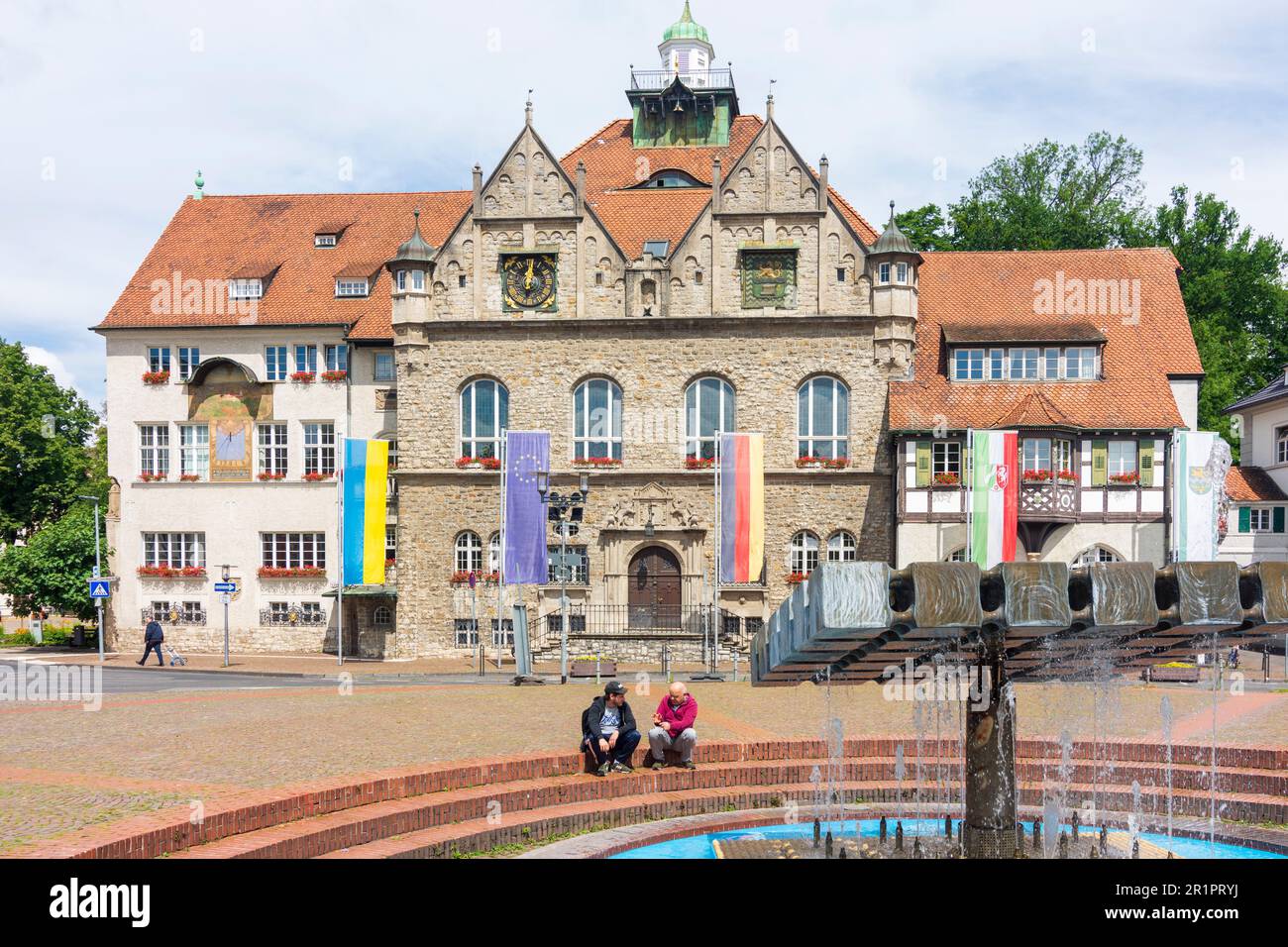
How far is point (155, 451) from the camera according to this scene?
45.0m

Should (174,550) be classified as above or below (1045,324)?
below

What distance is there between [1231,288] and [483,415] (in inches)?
1521

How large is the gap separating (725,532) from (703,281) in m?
8.07

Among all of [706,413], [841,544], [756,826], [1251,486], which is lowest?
[756,826]

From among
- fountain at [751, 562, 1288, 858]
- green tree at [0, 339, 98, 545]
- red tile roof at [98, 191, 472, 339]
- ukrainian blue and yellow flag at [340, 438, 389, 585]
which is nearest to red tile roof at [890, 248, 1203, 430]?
ukrainian blue and yellow flag at [340, 438, 389, 585]

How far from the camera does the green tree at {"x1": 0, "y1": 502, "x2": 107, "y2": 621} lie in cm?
4828

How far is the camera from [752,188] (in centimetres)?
4091

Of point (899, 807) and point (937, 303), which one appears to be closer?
point (899, 807)

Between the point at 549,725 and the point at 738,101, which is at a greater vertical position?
the point at 738,101

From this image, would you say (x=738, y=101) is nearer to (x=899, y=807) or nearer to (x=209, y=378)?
(x=209, y=378)

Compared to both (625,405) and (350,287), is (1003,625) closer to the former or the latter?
(625,405)

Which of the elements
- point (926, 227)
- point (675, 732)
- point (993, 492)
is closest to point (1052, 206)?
point (926, 227)

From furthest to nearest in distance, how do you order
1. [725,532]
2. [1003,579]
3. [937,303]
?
[937,303] → [725,532] → [1003,579]
